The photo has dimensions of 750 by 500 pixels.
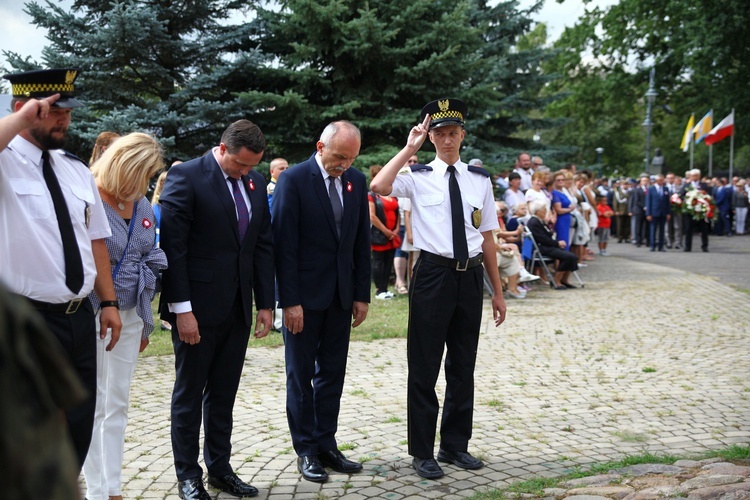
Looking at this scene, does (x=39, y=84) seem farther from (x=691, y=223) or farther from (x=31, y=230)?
(x=691, y=223)

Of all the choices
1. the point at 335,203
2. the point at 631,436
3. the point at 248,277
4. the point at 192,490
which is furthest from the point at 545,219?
the point at 192,490

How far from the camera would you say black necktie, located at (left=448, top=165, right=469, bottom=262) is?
16.4 ft

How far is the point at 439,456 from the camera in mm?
5215

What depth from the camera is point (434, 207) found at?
5.07 meters

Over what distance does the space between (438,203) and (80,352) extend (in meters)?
2.49

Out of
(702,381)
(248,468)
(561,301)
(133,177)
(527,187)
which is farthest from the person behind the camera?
(527,187)

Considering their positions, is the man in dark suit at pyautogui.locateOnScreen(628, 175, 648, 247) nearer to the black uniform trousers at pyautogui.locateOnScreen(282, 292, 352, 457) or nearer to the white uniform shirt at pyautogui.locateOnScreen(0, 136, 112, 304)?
the black uniform trousers at pyautogui.locateOnScreen(282, 292, 352, 457)

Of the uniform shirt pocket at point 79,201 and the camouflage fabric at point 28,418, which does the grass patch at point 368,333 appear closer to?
the uniform shirt pocket at point 79,201

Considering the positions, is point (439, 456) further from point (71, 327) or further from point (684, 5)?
point (684, 5)

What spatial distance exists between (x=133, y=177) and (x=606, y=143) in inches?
1994

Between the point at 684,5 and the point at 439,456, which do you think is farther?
the point at 684,5

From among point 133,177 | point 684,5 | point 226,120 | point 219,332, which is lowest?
point 219,332

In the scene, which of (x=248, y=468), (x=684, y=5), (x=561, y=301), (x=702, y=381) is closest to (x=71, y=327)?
(x=248, y=468)

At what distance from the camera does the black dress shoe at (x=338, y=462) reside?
4.95 meters
